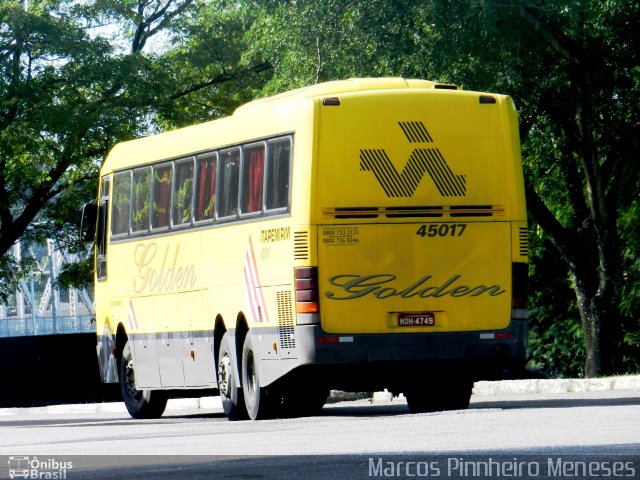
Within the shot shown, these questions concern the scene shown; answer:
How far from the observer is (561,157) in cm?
3153

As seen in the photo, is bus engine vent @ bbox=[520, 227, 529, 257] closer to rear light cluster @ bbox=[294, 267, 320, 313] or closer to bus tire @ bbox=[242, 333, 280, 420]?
rear light cluster @ bbox=[294, 267, 320, 313]

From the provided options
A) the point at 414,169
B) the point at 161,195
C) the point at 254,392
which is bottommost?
the point at 254,392

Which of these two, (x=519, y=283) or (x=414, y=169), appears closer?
(x=414, y=169)

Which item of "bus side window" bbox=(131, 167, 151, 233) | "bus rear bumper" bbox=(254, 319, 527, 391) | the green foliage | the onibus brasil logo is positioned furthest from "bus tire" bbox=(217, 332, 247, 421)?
the green foliage

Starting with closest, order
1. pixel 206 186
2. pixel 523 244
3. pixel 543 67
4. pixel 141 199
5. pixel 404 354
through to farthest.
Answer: pixel 404 354, pixel 523 244, pixel 206 186, pixel 141 199, pixel 543 67

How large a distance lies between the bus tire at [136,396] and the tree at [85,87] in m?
11.5

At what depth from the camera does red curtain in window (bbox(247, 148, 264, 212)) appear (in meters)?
19.0

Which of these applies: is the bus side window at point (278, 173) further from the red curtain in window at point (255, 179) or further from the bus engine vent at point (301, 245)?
the bus engine vent at point (301, 245)

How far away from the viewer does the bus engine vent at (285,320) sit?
18.0 metres

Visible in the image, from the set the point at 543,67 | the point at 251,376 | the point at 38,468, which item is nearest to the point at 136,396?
the point at 251,376

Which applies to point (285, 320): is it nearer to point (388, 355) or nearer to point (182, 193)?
point (388, 355)

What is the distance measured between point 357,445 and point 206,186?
26.5ft

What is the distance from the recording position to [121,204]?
23.7 meters

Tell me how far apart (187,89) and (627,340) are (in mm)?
12883
